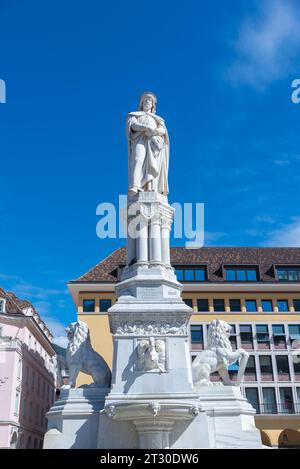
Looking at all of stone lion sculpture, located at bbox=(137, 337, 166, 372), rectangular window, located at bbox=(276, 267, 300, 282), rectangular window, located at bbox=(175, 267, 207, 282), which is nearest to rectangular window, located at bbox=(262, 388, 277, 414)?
rectangular window, located at bbox=(276, 267, 300, 282)

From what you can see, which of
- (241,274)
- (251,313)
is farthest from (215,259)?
(251,313)

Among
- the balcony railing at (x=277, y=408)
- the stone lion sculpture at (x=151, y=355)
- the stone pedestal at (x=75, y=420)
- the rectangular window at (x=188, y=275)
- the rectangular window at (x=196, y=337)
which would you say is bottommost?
the stone pedestal at (x=75, y=420)

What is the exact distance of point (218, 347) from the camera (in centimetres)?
1669

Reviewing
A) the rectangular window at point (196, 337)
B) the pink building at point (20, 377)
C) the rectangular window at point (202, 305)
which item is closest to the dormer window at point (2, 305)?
the pink building at point (20, 377)

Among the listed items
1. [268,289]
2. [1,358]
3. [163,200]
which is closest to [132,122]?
[163,200]

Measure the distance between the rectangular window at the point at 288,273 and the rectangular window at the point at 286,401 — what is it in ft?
35.7

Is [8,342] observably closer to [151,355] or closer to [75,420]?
[75,420]

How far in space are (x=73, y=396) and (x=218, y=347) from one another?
4825 mm

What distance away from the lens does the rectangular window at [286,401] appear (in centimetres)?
4709

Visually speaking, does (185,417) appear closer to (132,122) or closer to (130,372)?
(130,372)

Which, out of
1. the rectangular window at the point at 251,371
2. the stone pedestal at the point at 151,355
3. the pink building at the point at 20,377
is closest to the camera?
the stone pedestal at the point at 151,355

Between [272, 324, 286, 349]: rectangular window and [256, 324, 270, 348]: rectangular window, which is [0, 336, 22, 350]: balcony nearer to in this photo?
[256, 324, 270, 348]: rectangular window

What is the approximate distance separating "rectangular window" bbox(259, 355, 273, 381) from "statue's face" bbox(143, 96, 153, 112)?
3581 centimetres

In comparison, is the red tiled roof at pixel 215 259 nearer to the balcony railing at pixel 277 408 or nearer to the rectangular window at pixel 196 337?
the rectangular window at pixel 196 337
